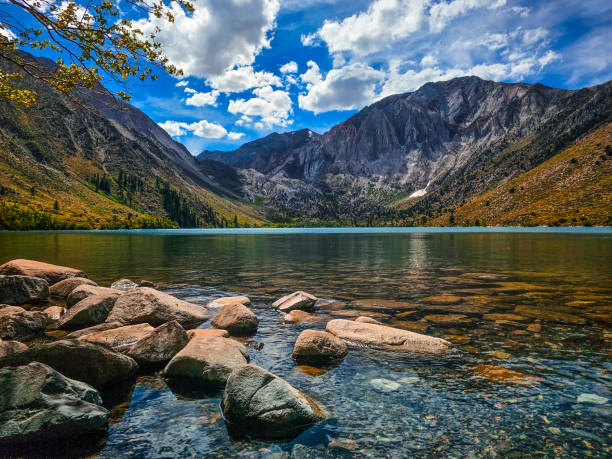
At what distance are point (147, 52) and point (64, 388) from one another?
447 inches

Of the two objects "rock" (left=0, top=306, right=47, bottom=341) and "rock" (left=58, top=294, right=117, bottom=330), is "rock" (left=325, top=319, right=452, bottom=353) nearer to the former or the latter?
"rock" (left=58, top=294, right=117, bottom=330)

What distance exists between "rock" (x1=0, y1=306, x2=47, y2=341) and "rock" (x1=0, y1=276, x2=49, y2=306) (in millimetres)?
6808

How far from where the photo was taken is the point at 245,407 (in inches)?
342

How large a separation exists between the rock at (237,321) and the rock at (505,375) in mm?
10397

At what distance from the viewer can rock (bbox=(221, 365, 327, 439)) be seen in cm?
842

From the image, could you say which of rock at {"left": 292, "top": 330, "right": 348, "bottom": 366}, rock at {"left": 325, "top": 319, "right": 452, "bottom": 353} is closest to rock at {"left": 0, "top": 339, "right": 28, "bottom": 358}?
rock at {"left": 292, "top": 330, "right": 348, "bottom": 366}

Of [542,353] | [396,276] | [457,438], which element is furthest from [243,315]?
[396,276]

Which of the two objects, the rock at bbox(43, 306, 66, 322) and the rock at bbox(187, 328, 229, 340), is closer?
the rock at bbox(187, 328, 229, 340)

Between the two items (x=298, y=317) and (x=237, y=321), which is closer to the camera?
(x=237, y=321)

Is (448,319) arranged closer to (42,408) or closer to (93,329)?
(42,408)

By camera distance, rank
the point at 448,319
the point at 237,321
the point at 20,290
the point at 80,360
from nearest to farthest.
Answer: the point at 80,360, the point at 237,321, the point at 448,319, the point at 20,290

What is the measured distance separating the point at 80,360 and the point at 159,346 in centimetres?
270

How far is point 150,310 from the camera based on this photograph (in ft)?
55.5

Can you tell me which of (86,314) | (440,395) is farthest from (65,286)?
(440,395)
